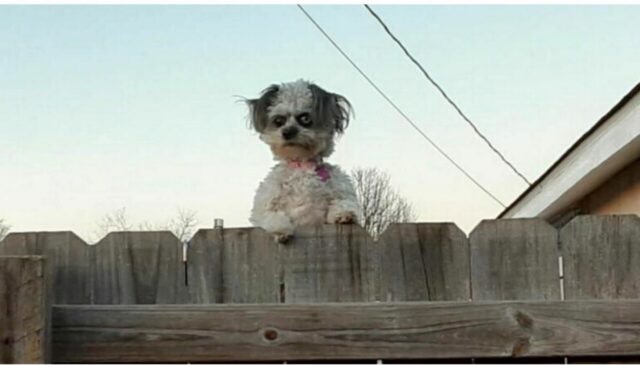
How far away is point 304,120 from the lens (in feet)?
7.98

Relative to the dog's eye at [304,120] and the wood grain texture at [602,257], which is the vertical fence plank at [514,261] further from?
the dog's eye at [304,120]

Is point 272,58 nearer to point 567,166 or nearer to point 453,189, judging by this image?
point 567,166

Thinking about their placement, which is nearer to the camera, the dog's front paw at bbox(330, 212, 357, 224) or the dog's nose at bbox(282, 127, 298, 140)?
the dog's front paw at bbox(330, 212, 357, 224)

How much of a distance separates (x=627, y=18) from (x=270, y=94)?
2.89m

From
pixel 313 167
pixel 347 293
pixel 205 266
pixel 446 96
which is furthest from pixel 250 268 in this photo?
pixel 446 96

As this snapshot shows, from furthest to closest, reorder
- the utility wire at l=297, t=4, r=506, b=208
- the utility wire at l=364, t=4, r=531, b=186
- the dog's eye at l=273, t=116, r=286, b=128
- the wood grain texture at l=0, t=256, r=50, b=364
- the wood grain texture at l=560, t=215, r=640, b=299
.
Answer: the utility wire at l=364, t=4, r=531, b=186, the utility wire at l=297, t=4, r=506, b=208, the dog's eye at l=273, t=116, r=286, b=128, the wood grain texture at l=560, t=215, r=640, b=299, the wood grain texture at l=0, t=256, r=50, b=364

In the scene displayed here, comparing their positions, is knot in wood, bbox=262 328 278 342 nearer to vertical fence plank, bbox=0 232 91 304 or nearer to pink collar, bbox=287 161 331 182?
vertical fence plank, bbox=0 232 91 304

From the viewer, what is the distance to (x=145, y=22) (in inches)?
197

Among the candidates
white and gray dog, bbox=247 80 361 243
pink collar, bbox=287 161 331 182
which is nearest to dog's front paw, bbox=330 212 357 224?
white and gray dog, bbox=247 80 361 243

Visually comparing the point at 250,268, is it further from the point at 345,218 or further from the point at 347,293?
the point at 345,218

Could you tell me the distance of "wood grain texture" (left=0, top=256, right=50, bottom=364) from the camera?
49.5 inches

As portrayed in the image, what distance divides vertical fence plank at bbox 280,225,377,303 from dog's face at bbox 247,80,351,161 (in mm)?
909

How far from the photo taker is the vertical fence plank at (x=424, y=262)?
1.39 metres

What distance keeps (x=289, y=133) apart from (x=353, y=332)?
1.14 meters
